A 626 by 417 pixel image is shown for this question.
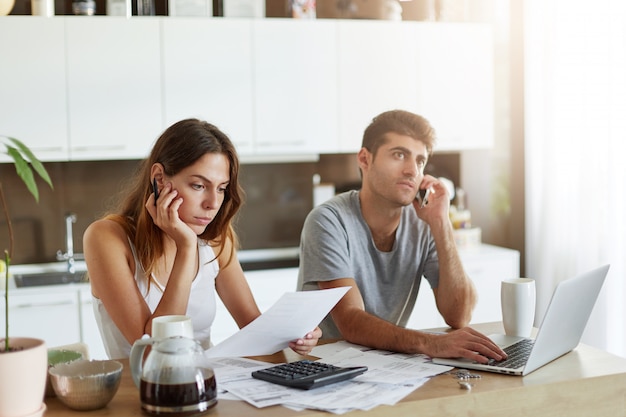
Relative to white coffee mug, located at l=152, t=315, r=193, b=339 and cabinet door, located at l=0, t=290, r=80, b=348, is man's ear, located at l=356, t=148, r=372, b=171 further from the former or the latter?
cabinet door, located at l=0, t=290, r=80, b=348

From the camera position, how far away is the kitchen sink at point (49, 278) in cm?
385

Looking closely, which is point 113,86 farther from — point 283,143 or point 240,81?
point 283,143

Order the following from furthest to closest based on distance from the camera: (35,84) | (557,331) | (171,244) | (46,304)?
(35,84)
(46,304)
(171,244)
(557,331)

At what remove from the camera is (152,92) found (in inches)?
153

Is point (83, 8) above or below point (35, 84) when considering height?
above

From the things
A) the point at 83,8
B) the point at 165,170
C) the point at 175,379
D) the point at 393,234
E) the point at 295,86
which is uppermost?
the point at 83,8

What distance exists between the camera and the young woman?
2.07m

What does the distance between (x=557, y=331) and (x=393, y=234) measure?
0.79 metres

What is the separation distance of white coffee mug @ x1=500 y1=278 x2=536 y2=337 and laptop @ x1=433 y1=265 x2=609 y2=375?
8 cm

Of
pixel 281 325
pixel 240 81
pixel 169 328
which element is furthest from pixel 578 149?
pixel 169 328

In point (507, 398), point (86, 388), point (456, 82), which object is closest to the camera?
point (86, 388)

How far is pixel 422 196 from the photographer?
2594mm

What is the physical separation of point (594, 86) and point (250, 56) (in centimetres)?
168

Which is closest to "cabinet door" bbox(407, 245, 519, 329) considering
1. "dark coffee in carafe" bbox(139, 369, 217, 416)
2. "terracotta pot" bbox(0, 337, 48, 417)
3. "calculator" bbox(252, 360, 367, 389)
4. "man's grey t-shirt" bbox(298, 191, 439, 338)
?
"man's grey t-shirt" bbox(298, 191, 439, 338)
